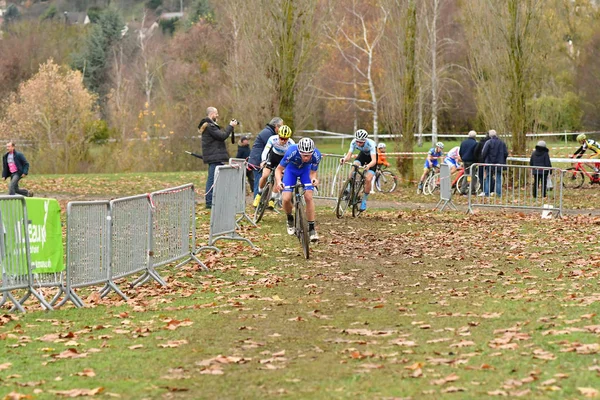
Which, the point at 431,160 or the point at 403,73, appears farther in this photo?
the point at 403,73

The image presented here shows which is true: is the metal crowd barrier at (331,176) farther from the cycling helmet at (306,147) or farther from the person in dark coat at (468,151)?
the cycling helmet at (306,147)

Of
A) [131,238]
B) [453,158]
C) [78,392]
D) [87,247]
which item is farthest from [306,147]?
[453,158]

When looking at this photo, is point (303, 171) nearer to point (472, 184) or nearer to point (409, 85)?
point (472, 184)

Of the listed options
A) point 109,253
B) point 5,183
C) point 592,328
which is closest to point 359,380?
point 592,328

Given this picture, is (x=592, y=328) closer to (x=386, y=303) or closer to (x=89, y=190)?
(x=386, y=303)

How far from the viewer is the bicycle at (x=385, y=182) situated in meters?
35.8

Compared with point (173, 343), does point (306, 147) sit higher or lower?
higher

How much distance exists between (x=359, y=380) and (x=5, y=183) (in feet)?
117

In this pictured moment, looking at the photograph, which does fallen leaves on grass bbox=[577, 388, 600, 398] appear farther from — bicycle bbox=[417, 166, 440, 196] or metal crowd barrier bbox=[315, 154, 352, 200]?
bicycle bbox=[417, 166, 440, 196]

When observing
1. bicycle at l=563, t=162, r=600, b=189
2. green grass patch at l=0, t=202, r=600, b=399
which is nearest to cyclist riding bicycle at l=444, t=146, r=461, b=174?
bicycle at l=563, t=162, r=600, b=189

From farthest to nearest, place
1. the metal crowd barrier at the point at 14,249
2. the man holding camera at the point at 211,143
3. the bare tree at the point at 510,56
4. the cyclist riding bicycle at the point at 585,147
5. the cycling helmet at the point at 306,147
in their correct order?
the cyclist riding bicycle at the point at 585,147
the bare tree at the point at 510,56
the man holding camera at the point at 211,143
the cycling helmet at the point at 306,147
the metal crowd barrier at the point at 14,249

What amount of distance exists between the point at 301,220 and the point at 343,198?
23.3ft

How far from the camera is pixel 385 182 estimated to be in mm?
36125

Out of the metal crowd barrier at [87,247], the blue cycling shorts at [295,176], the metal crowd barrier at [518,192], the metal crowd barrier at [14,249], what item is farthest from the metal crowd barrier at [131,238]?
the metal crowd barrier at [518,192]
